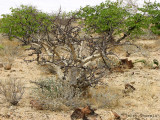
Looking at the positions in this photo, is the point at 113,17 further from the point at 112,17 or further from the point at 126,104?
the point at 126,104

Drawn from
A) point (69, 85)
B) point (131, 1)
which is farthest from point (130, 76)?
point (131, 1)

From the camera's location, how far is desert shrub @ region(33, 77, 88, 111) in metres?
3.69

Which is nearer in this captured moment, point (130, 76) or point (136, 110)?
point (136, 110)

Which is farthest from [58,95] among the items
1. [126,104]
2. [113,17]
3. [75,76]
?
[113,17]

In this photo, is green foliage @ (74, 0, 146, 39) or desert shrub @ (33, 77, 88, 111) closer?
desert shrub @ (33, 77, 88, 111)

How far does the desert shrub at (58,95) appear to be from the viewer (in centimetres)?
369

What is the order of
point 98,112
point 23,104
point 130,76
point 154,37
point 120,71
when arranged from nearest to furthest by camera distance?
point 98,112, point 23,104, point 130,76, point 120,71, point 154,37

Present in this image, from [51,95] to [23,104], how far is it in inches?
23.8

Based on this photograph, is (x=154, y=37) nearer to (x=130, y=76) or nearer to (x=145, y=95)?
(x=130, y=76)

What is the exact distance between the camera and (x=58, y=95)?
157 inches

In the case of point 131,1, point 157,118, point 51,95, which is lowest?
point 157,118

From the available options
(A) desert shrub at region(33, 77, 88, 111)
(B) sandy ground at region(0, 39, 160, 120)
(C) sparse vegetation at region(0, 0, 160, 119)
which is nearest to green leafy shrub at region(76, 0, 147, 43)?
(C) sparse vegetation at region(0, 0, 160, 119)

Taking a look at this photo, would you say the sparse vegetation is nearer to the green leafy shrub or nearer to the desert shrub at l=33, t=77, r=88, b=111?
the desert shrub at l=33, t=77, r=88, b=111

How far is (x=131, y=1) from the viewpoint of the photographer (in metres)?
23.5
